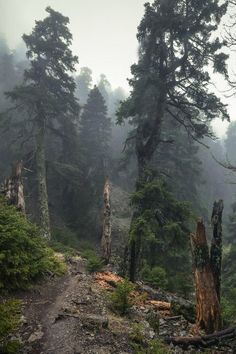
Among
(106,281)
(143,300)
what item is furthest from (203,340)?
(106,281)

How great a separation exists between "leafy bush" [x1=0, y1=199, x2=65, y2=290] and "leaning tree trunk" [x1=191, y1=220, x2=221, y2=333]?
4.10 meters

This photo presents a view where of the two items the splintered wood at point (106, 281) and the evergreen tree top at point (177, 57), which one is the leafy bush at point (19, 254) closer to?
the splintered wood at point (106, 281)

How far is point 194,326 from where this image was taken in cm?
837

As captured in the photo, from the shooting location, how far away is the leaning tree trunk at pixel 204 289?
8.17 metres

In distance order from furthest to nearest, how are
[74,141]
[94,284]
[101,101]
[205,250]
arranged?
[101,101], [74,141], [94,284], [205,250]

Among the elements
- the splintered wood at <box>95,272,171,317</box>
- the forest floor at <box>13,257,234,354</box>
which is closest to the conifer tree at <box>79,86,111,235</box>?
the splintered wood at <box>95,272,171,317</box>

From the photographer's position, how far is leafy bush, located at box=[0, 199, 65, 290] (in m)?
8.20

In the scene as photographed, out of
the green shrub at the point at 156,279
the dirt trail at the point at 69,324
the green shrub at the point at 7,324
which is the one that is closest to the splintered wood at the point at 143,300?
the dirt trail at the point at 69,324

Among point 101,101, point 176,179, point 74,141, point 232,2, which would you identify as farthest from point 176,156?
point 232,2

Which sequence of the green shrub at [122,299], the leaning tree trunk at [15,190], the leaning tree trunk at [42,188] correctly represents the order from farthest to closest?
the leaning tree trunk at [42,188] → the leaning tree trunk at [15,190] → the green shrub at [122,299]

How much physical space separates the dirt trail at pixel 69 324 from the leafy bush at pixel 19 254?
459 mm

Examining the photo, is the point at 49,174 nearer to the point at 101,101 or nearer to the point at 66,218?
the point at 66,218

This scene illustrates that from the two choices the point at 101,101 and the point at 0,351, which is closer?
the point at 0,351

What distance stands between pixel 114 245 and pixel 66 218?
4.45 metres
